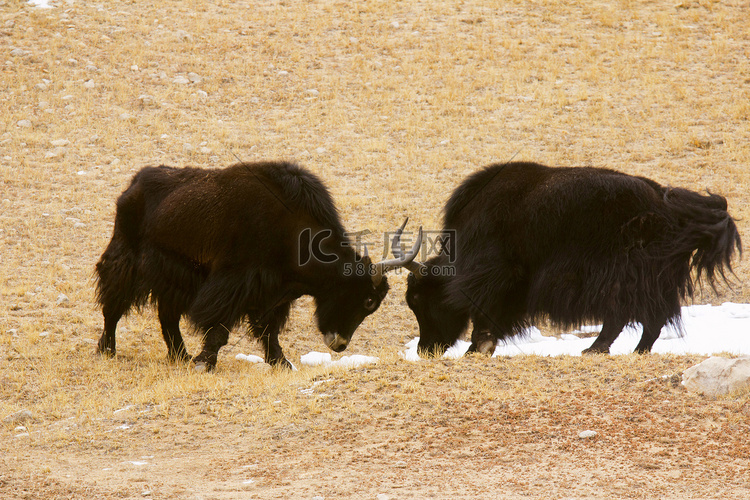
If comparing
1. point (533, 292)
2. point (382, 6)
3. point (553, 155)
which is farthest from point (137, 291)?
point (382, 6)

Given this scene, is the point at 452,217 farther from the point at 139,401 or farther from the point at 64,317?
the point at 64,317

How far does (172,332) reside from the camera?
734cm

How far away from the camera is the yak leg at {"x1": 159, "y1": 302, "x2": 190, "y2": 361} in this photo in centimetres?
720

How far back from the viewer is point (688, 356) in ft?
17.6

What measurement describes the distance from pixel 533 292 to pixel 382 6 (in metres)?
13.1

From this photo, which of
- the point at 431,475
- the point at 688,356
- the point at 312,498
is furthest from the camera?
the point at 688,356

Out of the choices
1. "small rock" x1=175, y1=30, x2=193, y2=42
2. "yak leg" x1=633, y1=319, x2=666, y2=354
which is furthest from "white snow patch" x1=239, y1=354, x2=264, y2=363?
"small rock" x1=175, y1=30, x2=193, y2=42

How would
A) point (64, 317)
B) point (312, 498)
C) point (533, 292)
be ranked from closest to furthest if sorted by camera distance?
1. point (312, 498)
2. point (533, 292)
3. point (64, 317)

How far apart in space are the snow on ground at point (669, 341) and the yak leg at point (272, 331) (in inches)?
17.5

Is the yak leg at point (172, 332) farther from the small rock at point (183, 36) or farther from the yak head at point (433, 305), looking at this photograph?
the small rock at point (183, 36)

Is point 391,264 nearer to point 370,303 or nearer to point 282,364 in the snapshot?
point 370,303

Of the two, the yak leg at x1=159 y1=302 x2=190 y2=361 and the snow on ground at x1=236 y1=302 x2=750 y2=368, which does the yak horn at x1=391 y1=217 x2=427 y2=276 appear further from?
the yak leg at x1=159 y1=302 x2=190 y2=361

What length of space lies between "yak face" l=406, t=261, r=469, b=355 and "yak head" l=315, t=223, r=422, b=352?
0.27 m

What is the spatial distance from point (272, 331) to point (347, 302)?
73cm
